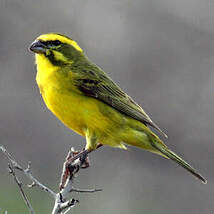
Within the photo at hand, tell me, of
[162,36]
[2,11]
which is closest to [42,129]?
[2,11]

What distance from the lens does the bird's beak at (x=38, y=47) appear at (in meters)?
6.88

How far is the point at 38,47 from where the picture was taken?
6.91 meters

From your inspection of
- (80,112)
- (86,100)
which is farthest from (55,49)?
(80,112)

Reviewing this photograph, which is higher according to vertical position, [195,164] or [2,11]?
[2,11]

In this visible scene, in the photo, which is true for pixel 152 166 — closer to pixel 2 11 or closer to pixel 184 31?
pixel 184 31

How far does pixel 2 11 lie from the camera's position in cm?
1469

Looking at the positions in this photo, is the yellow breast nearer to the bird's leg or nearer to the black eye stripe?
the black eye stripe

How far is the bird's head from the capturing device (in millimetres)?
6925

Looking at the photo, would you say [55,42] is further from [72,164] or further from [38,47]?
[72,164]

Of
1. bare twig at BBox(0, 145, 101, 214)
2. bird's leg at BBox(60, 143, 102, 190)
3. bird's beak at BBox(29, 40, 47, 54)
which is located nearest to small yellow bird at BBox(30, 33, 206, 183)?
bird's beak at BBox(29, 40, 47, 54)

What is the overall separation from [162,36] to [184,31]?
2.98 feet

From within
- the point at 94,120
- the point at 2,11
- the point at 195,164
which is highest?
the point at 2,11

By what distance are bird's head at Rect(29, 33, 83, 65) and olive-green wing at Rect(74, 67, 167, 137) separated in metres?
0.24

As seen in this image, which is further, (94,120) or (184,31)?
(184,31)
